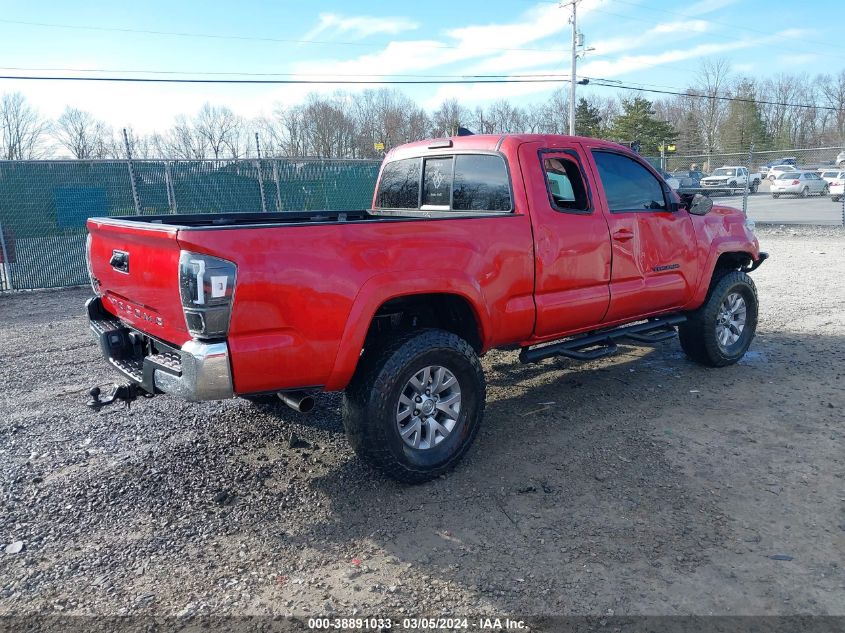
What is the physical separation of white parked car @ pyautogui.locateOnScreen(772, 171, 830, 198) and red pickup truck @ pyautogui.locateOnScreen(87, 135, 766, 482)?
34.1 metres

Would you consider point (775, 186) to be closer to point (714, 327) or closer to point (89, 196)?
point (714, 327)

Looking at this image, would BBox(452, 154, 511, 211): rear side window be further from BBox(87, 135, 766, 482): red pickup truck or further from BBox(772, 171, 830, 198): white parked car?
BBox(772, 171, 830, 198): white parked car

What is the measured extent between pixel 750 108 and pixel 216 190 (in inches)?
2098

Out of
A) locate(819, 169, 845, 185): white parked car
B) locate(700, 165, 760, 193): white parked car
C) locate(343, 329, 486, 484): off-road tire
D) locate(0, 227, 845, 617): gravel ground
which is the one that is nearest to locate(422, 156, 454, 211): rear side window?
locate(343, 329, 486, 484): off-road tire

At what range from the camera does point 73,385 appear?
18.9 ft

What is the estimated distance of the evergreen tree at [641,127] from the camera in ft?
166

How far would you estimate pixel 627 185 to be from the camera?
514 cm

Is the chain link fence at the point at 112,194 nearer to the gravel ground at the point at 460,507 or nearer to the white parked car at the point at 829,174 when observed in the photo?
the gravel ground at the point at 460,507

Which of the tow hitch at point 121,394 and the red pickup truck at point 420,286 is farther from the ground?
the red pickup truck at point 420,286

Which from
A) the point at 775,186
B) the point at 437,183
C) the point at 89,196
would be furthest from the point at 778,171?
the point at 437,183

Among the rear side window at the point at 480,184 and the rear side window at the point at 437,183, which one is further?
the rear side window at the point at 437,183

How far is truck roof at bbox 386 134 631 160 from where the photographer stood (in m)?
4.55

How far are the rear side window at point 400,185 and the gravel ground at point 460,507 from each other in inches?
67.6

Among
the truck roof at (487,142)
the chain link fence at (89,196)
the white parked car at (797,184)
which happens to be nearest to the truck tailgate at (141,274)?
the truck roof at (487,142)
